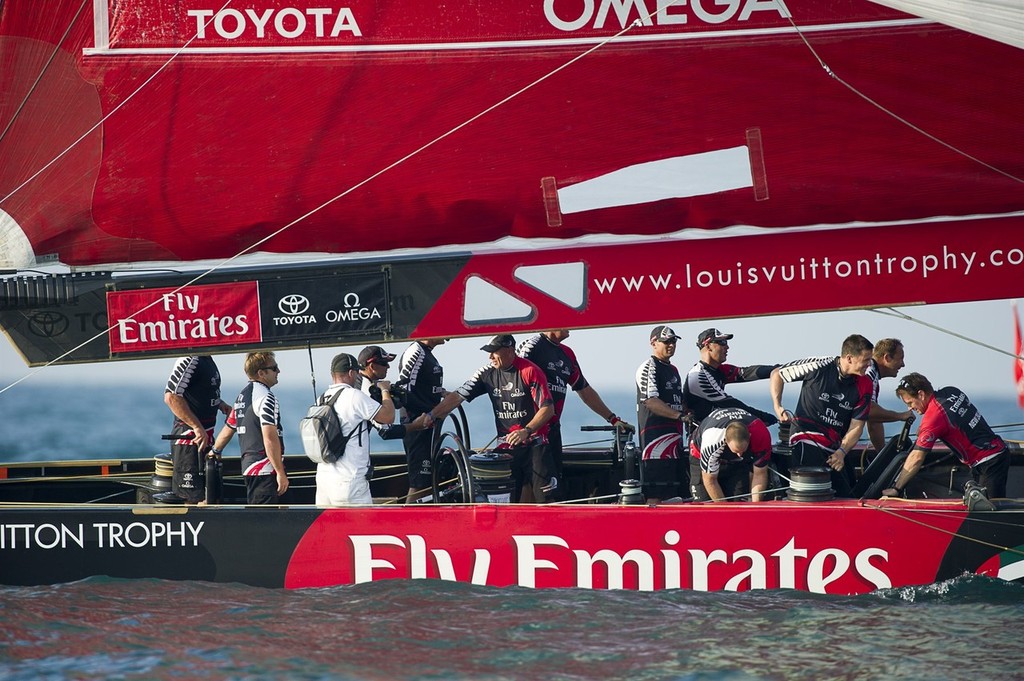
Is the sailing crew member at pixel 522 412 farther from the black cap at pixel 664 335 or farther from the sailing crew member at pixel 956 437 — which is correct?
the sailing crew member at pixel 956 437

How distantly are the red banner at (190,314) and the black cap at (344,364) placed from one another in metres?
0.81

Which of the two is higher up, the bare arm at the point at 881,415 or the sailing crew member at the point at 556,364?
the sailing crew member at the point at 556,364

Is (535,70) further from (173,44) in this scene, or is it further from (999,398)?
(999,398)

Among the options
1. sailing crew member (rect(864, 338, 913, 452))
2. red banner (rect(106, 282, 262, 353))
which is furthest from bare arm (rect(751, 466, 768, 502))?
red banner (rect(106, 282, 262, 353))

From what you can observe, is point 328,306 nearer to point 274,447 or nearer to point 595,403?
point 274,447

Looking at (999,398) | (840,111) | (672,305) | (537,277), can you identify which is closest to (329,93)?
(537,277)

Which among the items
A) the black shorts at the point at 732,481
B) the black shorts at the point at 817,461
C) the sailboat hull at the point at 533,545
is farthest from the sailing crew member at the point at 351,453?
the black shorts at the point at 817,461

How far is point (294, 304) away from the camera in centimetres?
703

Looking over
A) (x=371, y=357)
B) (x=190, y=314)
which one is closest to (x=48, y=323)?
(x=190, y=314)

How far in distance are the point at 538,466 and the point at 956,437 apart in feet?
8.47

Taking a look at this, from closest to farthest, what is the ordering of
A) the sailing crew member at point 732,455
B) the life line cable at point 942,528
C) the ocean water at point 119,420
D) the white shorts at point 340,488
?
1. the life line cable at point 942,528
2. the sailing crew member at point 732,455
3. the white shorts at point 340,488
4. the ocean water at point 119,420

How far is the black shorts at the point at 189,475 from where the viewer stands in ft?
27.4

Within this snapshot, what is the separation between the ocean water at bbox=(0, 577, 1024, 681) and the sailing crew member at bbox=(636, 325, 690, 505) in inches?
58.9

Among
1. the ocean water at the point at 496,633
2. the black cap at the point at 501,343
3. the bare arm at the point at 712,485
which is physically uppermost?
the black cap at the point at 501,343
